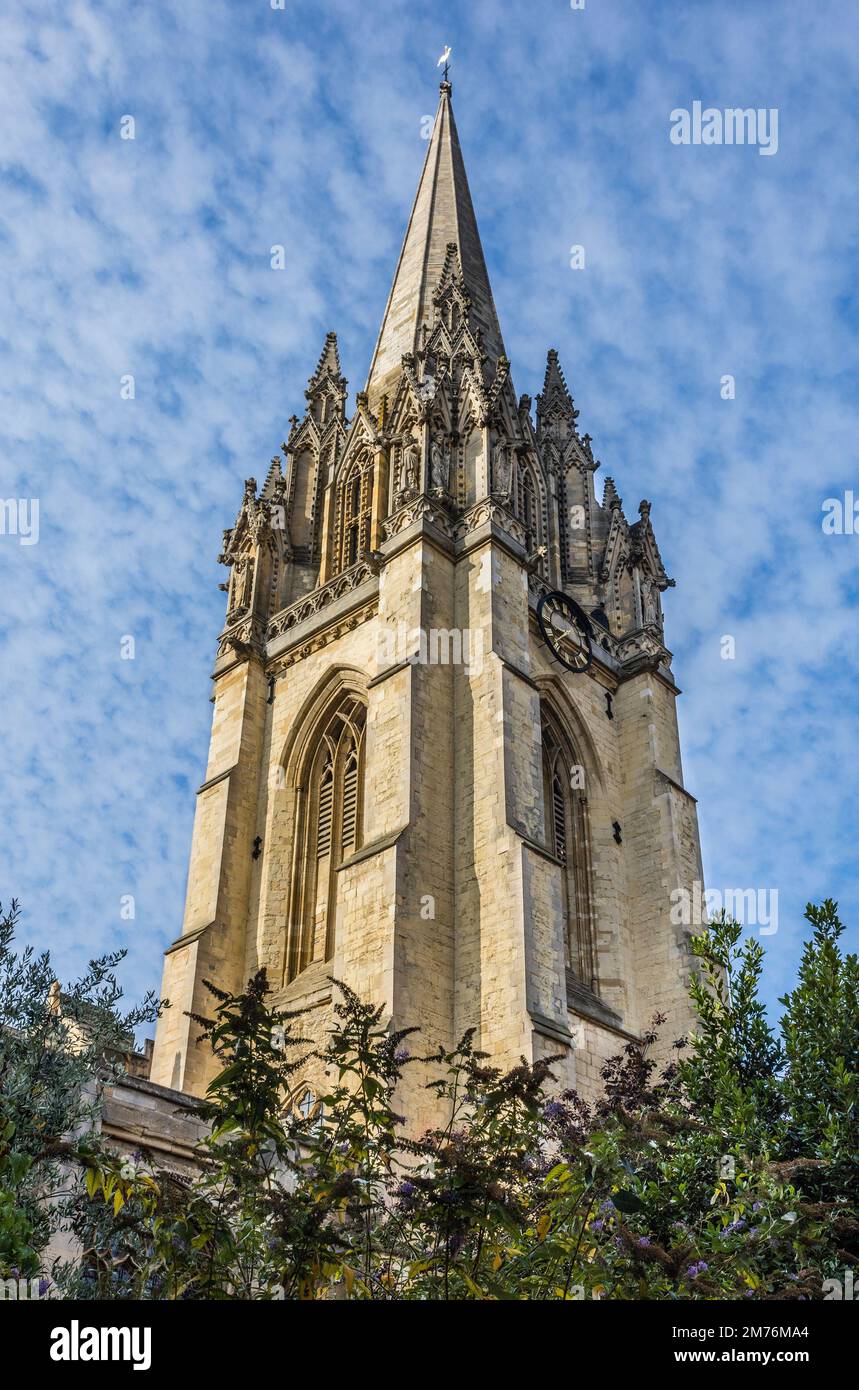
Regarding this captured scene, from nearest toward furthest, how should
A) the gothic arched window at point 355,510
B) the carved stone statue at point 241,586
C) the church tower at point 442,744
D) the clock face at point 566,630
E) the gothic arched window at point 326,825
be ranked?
the church tower at point 442,744, the gothic arched window at point 326,825, the clock face at point 566,630, the gothic arched window at point 355,510, the carved stone statue at point 241,586

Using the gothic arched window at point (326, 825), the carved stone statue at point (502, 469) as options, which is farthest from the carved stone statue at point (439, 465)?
the gothic arched window at point (326, 825)

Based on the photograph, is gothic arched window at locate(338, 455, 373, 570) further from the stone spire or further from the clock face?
the clock face

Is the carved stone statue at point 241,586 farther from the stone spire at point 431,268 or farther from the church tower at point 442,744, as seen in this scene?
the stone spire at point 431,268

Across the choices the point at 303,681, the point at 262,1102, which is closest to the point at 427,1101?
the point at 303,681

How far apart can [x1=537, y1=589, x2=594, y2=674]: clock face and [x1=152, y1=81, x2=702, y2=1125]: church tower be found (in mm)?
221

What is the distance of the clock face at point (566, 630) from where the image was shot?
24234 mm

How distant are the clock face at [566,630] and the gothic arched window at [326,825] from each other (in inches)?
150

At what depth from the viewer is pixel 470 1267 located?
22.4 feet

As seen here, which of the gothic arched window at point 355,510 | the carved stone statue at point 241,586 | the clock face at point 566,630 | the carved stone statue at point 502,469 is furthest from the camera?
the carved stone statue at point 241,586

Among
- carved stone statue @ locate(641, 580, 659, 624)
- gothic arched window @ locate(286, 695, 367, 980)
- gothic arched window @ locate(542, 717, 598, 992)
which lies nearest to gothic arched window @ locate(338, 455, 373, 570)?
gothic arched window @ locate(286, 695, 367, 980)

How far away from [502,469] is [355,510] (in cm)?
393

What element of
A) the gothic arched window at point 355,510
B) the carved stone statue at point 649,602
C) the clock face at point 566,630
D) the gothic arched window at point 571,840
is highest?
the gothic arched window at point 355,510

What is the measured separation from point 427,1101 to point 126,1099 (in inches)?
317

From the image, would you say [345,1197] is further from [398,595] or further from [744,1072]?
[398,595]
